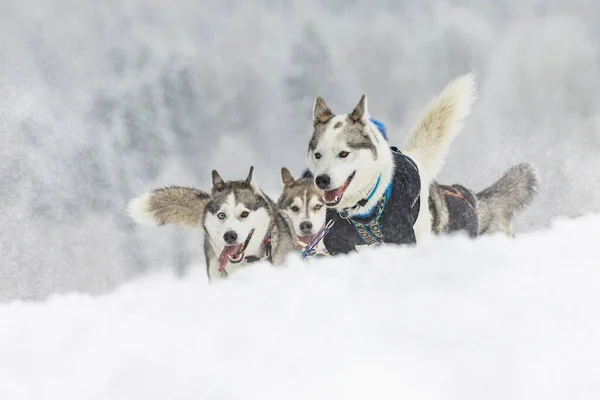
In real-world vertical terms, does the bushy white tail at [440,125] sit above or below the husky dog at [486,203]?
above

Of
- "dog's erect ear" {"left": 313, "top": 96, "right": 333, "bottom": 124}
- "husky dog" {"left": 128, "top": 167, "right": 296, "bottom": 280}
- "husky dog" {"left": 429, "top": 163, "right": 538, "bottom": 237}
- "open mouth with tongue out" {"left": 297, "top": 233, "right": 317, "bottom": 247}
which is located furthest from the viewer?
"open mouth with tongue out" {"left": 297, "top": 233, "right": 317, "bottom": 247}

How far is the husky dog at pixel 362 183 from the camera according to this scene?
391 centimetres

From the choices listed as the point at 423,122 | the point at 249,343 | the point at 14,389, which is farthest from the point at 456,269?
the point at 423,122

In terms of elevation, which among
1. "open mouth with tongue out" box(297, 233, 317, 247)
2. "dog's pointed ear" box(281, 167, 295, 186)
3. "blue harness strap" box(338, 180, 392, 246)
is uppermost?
"dog's pointed ear" box(281, 167, 295, 186)

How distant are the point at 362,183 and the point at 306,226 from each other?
4.24 ft

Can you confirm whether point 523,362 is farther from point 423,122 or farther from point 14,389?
point 423,122

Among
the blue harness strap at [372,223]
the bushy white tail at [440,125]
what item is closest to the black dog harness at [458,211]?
the bushy white tail at [440,125]

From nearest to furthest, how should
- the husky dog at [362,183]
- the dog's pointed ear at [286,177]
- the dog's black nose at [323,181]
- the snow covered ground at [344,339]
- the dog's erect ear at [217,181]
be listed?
the snow covered ground at [344,339] < the dog's black nose at [323,181] < the husky dog at [362,183] < the dog's erect ear at [217,181] < the dog's pointed ear at [286,177]

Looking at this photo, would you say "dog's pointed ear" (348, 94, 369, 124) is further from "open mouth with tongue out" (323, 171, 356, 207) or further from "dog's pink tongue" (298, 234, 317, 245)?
"dog's pink tongue" (298, 234, 317, 245)

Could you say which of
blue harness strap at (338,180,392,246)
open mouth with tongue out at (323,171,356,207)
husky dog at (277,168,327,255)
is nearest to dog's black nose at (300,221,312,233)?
husky dog at (277,168,327,255)

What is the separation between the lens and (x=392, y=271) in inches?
105

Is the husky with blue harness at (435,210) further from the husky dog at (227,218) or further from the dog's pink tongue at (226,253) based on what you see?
the dog's pink tongue at (226,253)

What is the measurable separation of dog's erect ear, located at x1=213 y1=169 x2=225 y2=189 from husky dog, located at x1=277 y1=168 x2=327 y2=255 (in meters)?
0.61

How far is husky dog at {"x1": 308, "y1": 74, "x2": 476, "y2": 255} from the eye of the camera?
391 centimetres
